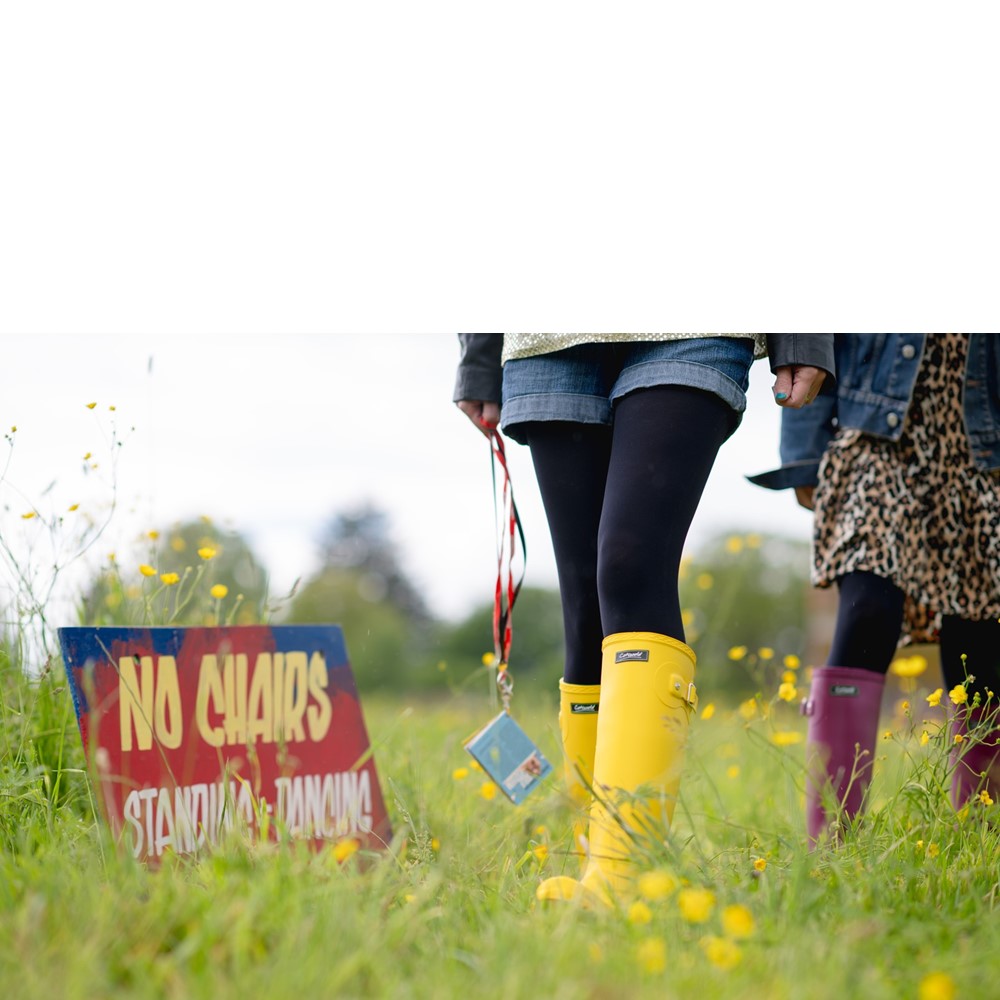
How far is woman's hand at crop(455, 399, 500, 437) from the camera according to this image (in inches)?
75.5

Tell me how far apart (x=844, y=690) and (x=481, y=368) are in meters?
0.95

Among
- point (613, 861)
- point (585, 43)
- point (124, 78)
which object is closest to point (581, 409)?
point (585, 43)

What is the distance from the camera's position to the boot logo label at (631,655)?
55.9 inches

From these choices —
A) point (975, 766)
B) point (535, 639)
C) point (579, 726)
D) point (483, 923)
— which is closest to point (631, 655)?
point (579, 726)

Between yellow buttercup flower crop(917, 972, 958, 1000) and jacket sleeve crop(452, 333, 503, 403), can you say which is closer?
yellow buttercup flower crop(917, 972, 958, 1000)

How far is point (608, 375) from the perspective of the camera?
1.66 meters

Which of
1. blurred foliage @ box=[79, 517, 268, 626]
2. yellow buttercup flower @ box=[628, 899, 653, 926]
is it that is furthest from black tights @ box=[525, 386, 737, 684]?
blurred foliage @ box=[79, 517, 268, 626]

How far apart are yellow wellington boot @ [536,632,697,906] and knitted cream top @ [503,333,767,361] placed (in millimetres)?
460

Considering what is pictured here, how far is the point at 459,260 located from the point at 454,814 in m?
1.21

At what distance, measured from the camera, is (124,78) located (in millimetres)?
1477

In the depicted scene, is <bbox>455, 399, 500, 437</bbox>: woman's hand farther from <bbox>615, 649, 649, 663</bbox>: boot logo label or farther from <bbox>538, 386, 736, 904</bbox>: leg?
<bbox>615, 649, 649, 663</bbox>: boot logo label

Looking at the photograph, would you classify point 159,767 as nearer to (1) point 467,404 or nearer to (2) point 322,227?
(1) point 467,404

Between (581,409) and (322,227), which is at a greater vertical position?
(322,227)

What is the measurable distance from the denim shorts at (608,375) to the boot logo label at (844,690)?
0.68 metres
